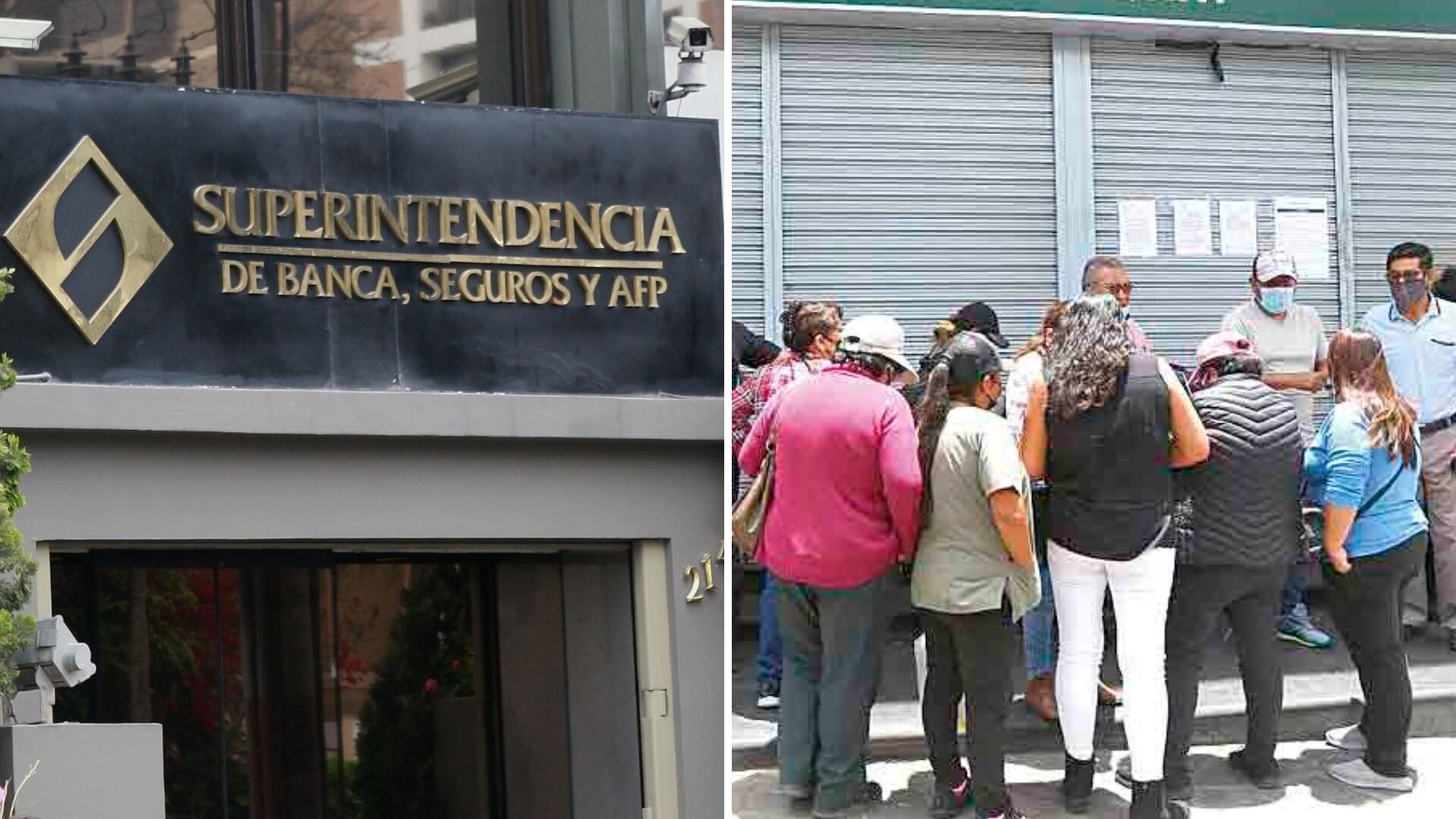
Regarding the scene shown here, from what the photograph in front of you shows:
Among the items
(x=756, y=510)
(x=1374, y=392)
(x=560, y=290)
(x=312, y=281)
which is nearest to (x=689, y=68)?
(x=560, y=290)

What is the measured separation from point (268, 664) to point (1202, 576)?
5669mm

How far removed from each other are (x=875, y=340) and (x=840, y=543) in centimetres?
81

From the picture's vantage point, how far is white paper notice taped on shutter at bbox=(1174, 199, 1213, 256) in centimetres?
1370

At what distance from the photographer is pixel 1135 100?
13688mm

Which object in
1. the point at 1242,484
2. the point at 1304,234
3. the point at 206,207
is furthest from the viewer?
the point at 1304,234

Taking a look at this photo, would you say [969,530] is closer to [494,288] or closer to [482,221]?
[494,288]

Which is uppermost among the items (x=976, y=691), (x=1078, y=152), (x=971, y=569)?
(x=1078, y=152)

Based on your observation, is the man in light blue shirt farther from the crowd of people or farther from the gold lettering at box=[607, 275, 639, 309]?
the gold lettering at box=[607, 275, 639, 309]

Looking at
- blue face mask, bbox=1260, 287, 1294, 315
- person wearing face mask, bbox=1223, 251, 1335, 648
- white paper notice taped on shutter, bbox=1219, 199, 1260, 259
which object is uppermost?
white paper notice taped on shutter, bbox=1219, 199, 1260, 259

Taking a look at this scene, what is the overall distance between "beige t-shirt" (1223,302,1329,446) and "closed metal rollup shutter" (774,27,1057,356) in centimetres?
145

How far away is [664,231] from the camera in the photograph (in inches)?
520

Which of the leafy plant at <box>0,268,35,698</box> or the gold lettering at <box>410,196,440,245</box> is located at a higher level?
the gold lettering at <box>410,196,440,245</box>

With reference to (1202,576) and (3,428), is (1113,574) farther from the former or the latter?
(3,428)

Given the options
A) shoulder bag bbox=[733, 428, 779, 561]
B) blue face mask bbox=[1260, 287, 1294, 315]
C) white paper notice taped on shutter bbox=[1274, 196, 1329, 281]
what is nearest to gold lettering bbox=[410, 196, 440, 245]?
shoulder bag bbox=[733, 428, 779, 561]
